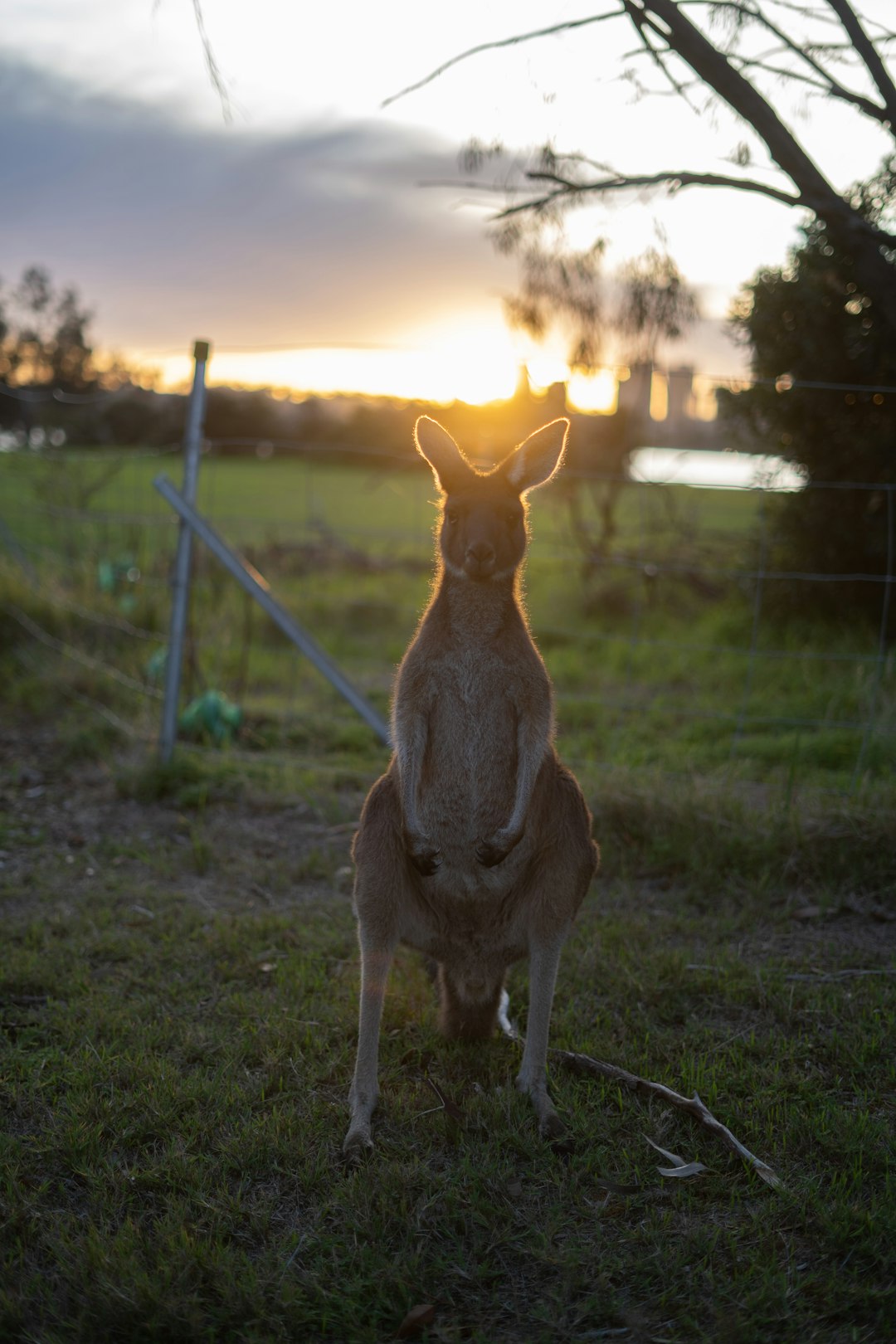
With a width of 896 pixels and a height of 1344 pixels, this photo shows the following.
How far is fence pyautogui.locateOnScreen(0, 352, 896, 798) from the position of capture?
552cm

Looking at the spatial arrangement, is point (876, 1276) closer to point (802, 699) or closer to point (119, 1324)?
point (119, 1324)

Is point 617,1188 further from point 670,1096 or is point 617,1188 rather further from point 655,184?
point 655,184

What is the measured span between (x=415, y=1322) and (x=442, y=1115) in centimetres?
71

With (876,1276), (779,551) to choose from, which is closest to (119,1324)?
(876,1276)

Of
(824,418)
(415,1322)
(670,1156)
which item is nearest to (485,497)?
(670,1156)

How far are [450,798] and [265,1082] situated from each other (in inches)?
36.4

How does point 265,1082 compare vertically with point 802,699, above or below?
below

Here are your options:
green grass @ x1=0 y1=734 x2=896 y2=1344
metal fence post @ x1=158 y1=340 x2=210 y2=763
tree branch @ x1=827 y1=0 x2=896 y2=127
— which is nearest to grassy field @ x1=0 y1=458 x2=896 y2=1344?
green grass @ x1=0 y1=734 x2=896 y2=1344

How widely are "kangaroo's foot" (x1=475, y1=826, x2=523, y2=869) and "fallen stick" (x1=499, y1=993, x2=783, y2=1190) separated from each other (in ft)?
2.09

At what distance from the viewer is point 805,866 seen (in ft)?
14.0

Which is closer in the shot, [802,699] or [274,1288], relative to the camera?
[274,1288]

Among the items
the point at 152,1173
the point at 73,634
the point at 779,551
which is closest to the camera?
the point at 152,1173

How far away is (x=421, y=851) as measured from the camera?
9.05 ft

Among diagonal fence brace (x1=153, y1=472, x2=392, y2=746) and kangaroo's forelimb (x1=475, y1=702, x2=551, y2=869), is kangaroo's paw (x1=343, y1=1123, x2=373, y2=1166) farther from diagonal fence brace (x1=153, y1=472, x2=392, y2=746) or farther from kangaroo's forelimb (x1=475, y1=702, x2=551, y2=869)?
diagonal fence brace (x1=153, y1=472, x2=392, y2=746)
